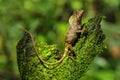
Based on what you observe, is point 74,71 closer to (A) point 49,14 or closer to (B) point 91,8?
(A) point 49,14

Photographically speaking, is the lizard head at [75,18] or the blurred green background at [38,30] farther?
the blurred green background at [38,30]

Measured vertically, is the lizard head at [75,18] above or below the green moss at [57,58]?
above

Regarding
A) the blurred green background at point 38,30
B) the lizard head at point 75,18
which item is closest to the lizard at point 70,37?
the lizard head at point 75,18

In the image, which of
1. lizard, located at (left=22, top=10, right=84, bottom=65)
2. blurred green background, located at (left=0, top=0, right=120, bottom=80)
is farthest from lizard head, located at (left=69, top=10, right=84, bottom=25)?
blurred green background, located at (left=0, top=0, right=120, bottom=80)

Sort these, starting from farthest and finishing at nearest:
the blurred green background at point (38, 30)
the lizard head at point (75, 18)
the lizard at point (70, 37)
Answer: the blurred green background at point (38, 30), the lizard head at point (75, 18), the lizard at point (70, 37)

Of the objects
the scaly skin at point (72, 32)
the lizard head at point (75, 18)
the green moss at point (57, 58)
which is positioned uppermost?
the lizard head at point (75, 18)

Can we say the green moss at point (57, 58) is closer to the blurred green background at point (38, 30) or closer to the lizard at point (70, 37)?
the lizard at point (70, 37)

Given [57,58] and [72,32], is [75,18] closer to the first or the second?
[72,32]

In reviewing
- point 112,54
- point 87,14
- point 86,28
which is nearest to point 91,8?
point 87,14
